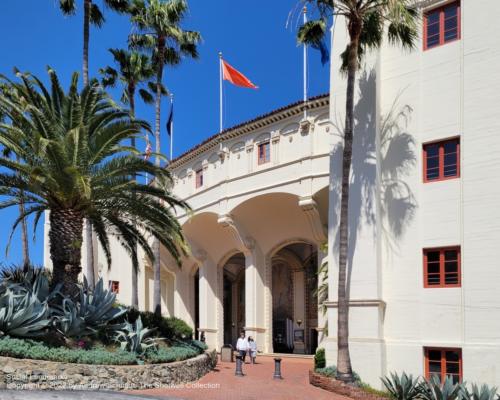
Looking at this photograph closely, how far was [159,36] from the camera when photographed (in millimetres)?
29594

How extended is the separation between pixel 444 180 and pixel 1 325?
1300 centimetres

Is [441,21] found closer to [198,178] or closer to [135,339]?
[135,339]

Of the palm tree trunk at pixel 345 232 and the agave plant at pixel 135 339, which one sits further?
the agave plant at pixel 135 339

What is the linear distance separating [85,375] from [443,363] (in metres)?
9.91

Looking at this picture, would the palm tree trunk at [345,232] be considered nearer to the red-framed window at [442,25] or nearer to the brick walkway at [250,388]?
the brick walkway at [250,388]

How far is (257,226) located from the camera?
30.8 m

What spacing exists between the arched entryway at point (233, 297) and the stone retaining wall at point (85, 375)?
22.1 meters

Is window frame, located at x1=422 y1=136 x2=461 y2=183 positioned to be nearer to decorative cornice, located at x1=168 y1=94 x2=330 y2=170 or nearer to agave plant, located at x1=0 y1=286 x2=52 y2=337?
decorative cornice, located at x1=168 y1=94 x2=330 y2=170

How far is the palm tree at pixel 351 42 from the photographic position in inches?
696

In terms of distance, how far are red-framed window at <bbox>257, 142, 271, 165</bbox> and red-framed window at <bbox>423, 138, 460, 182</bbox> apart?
10.4m

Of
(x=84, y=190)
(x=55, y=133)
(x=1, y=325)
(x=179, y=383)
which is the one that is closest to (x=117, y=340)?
(x=179, y=383)

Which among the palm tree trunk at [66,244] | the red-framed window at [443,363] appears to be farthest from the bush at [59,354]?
the red-framed window at [443,363]

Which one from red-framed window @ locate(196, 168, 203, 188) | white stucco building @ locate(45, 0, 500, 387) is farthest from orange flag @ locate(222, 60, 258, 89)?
white stucco building @ locate(45, 0, 500, 387)

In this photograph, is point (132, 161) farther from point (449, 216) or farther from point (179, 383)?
point (449, 216)
